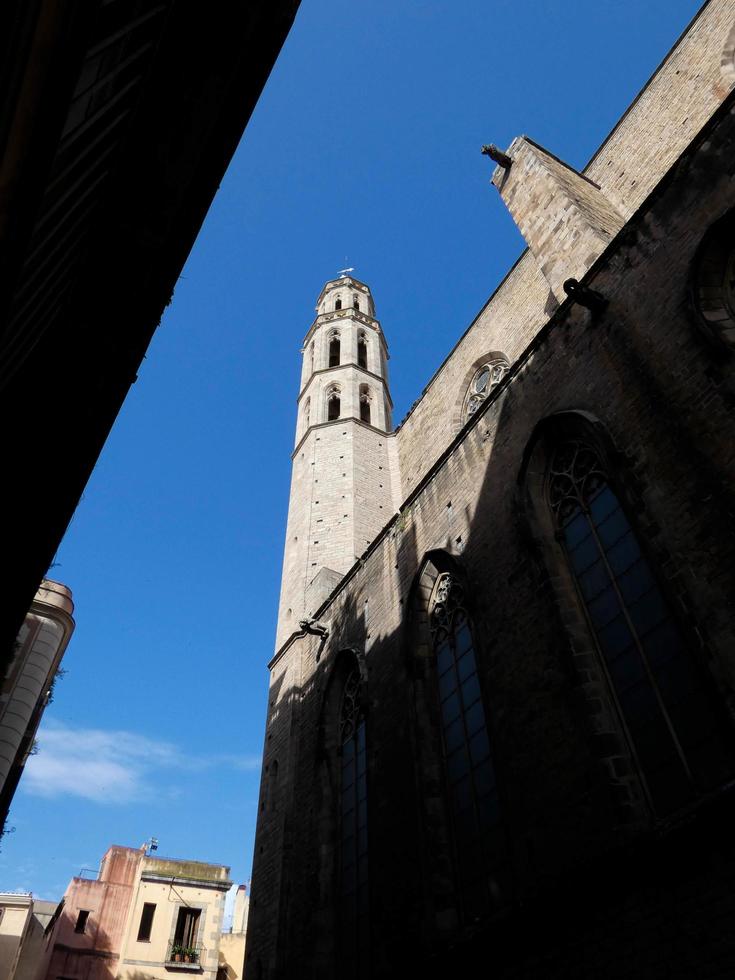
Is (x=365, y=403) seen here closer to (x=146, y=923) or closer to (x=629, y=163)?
(x=629, y=163)

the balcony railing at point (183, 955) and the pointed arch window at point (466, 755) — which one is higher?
the balcony railing at point (183, 955)

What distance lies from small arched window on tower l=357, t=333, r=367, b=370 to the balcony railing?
18488mm

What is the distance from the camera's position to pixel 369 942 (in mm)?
7621

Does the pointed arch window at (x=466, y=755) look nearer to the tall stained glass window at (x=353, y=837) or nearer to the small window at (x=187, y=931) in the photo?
the tall stained glass window at (x=353, y=837)

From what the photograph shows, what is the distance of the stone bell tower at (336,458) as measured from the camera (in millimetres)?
14552

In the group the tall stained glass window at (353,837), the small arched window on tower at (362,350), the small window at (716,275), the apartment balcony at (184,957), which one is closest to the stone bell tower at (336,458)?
the small arched window on tower at (362,350)

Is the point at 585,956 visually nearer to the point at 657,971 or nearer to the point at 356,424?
the point at 657,971

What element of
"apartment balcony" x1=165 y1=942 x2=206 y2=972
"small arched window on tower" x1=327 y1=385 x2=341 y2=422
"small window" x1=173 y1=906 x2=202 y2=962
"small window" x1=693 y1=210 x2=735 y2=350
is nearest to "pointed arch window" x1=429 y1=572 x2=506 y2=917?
"small window" x1=693 y1=210 x2=735 y2=350

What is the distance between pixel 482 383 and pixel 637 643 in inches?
392

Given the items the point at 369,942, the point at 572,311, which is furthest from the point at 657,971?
the point at 572,311

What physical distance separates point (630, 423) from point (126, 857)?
2267cm

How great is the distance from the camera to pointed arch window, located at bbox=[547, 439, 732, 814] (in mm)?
5027

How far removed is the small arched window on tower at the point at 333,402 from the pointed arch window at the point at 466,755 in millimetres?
11097

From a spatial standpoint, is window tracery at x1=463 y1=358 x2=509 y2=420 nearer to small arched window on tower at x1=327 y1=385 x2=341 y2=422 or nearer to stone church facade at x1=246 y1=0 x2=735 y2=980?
stone church facade at x1=246 y1=0 x2=735 y2=980
